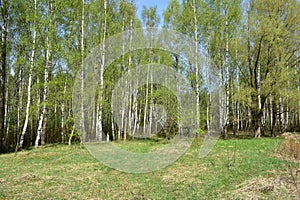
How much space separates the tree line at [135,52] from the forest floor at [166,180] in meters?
5.37

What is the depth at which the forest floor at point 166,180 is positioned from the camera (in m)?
5.46

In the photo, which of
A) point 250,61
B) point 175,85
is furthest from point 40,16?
point 250,61

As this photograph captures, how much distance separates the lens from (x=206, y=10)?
1723 centimetres

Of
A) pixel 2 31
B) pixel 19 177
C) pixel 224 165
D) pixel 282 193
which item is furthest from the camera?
pixel 2 31

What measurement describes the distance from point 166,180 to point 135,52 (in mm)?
14064

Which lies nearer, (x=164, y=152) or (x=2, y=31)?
(x=164, y=152)

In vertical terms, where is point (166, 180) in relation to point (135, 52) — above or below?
below

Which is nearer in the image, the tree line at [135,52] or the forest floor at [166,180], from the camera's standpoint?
the forest floor at [166,180]

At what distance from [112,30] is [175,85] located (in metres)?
5.93

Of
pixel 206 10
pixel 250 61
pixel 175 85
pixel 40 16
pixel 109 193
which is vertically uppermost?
pixel 206 10

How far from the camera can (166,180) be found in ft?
22.1

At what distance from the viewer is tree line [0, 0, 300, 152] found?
1377 cm

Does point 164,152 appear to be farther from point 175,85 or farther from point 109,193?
point 175,85

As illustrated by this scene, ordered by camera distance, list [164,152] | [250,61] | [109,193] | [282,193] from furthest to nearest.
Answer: [250,61], [164,152], [109,193], [282,193]
